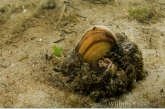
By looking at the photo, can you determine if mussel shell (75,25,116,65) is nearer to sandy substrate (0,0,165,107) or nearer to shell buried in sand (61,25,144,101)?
shell buried in sand (61,25,144,101)

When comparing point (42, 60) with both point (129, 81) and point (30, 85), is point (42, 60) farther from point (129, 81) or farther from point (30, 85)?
point (129, 81)

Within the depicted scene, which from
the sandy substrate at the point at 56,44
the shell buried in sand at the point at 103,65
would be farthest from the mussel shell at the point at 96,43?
the sandy substrate at the point at 56,44

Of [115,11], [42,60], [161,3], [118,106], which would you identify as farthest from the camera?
[161,3]

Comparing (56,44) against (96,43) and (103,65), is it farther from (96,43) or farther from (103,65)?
(103,65)

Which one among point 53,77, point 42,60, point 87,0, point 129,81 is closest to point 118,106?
point 129,81

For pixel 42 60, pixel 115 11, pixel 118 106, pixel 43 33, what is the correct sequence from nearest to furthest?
pixel 118 106, pixel 42 60, pixel 43 33, pixel 115 11

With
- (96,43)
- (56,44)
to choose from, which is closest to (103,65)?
(96,43)
